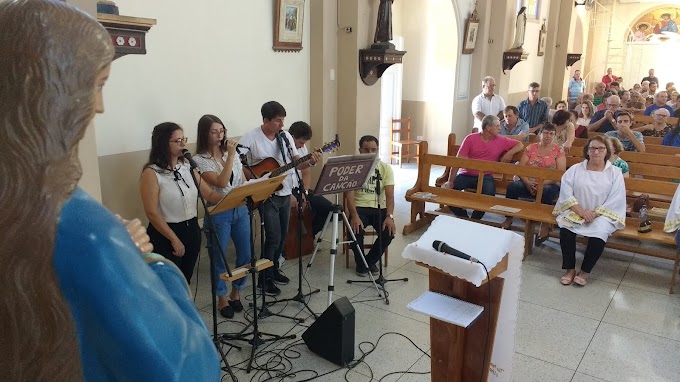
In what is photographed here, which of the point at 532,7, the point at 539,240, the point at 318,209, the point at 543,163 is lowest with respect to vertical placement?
the point at 539,240

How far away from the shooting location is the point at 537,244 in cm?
527

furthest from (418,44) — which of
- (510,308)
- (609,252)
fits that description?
(510,308)

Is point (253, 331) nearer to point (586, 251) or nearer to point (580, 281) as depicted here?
point (580, 281)

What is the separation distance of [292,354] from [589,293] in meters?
2.45

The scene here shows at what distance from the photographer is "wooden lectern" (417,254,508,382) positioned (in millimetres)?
2148

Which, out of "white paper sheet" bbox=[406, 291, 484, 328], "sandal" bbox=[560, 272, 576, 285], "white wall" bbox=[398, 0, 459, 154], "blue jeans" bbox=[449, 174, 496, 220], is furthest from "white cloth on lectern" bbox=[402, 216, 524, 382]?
"white wall" bbox=[398, 0, 459, 154]

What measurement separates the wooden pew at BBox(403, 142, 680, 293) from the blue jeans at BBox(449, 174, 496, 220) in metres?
0.25

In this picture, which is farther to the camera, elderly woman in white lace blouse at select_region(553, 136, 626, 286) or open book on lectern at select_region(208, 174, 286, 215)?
elderly woman in white lace blouse at select_region(553, 136, 626, 286)

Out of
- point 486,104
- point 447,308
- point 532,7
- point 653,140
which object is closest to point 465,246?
point 447,308

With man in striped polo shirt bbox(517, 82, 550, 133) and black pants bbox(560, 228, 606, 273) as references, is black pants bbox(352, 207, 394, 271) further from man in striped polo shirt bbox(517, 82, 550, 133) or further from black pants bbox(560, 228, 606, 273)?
man in striped polo shirt bbox(517, 82, 550, 133)

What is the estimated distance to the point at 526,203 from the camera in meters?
5.14

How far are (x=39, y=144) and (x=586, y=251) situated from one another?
4.43m

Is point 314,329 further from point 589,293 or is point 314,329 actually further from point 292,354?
point 589,293

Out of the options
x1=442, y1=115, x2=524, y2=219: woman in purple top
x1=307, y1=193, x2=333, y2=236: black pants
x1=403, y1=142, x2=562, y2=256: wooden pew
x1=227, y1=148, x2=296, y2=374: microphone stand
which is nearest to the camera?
x1=227, y1=148, x2=296, y2=374: microphone stand
